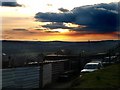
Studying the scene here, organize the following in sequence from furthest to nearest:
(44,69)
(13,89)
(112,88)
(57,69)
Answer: (57,69)
(44,69)
(13,89)
(112,88)

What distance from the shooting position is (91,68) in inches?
1331

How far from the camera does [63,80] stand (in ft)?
101

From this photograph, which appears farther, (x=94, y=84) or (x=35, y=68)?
(x=35, y=68)

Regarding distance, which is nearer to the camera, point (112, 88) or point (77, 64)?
point (112, 88)

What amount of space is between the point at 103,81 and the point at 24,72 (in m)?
5.65

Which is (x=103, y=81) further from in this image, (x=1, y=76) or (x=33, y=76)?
(x=33, y=76)

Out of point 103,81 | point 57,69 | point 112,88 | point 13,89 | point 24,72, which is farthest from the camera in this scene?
point 57,69

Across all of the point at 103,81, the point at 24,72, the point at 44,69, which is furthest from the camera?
the point at 44,69

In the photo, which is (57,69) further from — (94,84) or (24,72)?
(94,84)

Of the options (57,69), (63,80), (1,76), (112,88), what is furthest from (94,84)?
(57,69)

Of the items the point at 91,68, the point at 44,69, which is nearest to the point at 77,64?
the point at 91,68

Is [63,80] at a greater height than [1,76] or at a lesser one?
lesser

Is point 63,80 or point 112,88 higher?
point 112,88

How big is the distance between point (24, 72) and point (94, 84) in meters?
6.07
